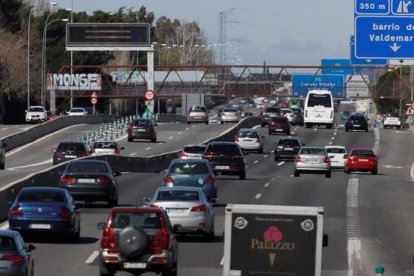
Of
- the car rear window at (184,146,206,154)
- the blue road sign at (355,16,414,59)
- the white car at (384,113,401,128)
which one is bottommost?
the white car at (384,113,401,128)

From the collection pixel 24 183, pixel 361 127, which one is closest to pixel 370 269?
pixel 24 183

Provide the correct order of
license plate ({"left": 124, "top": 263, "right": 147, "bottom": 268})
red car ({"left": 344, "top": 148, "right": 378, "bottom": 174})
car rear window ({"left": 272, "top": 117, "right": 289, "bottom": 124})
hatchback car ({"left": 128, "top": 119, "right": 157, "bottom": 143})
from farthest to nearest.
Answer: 1. car rear window ({"left": 272, "top": 117, "right": 289, "bottom": 124})
2. hatchback car ({"left": 128, "top": 119, "right": 157, "bottom": 143})
3. red car ({"left": 344, "top": 148, "right": 378, "bottom": 174})
4. license plate ({"left": 124, "top": 263, "right": 147, "bottom": 268})

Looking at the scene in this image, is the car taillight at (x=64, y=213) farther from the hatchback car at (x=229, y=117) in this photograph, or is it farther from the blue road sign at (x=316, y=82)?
the blue road sign at (x=316, y=82)

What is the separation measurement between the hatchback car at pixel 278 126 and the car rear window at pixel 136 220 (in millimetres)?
70656

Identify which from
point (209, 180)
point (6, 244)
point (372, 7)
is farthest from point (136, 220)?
point (209, 180)

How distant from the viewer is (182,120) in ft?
394

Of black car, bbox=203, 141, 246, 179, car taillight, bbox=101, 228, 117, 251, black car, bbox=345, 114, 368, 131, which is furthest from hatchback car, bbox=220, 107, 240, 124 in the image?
car taillight, bbox=101, 228, 117, 251

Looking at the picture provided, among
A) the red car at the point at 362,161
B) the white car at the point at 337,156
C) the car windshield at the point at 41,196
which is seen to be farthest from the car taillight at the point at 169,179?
the white car at the point at 337,156

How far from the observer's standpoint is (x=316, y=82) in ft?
433

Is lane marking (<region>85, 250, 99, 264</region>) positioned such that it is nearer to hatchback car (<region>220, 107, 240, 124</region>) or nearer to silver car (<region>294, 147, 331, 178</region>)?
silver car (<region>294, 147, 331, 178</region>)

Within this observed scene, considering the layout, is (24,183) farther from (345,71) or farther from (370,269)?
(345,71)

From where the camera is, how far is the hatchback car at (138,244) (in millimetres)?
22688

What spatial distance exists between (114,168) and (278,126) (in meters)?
35.3

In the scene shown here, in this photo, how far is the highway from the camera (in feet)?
90.3
